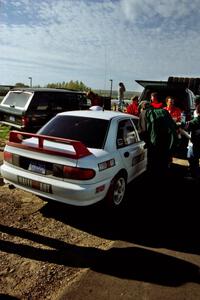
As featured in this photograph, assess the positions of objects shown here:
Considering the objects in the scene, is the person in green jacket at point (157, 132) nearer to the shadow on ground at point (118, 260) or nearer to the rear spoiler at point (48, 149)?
the rear spoiler at point (48, 149)

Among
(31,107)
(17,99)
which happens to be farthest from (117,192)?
(17,99)

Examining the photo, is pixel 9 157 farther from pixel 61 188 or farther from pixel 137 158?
pixel 137 158

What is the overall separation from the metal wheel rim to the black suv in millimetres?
4454

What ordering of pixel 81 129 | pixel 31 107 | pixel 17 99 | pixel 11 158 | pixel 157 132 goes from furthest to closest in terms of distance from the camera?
1. pixel 17 99
2. pixel 31 107
3. pixel 157 132
4. pixel 81 129
5. pixel 11 158

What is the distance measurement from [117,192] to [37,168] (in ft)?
4.45

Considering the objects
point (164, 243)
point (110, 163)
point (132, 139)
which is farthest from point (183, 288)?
point (132, 139)

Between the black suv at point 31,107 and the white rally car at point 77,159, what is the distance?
11.4 feet

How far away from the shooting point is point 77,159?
149 inches

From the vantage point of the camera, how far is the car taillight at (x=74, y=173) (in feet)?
12.4

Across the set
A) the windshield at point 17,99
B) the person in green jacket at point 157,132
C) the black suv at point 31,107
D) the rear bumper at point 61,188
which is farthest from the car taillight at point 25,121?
the rear bumper at point 61,188

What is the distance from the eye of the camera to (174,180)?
22.1 ft

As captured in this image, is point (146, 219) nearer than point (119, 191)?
Yes

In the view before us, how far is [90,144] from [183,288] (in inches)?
90.8

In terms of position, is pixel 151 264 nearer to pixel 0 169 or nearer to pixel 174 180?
pixel 0 169
